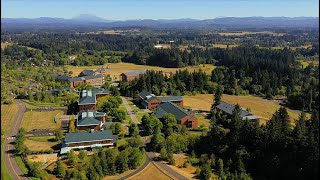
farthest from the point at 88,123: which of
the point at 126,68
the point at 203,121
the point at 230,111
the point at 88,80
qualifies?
the point at 126,68

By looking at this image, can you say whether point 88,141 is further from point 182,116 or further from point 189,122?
point 189,122

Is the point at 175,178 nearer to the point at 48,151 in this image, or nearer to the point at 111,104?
the point at 48,151

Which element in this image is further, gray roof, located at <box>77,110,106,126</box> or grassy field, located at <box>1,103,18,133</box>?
grassy field, located at <box>1,103,18,133</box>

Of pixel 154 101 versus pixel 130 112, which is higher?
pixel 154 101

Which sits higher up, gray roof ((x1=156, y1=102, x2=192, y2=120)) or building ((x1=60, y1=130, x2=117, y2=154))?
gray roof ((x1=156, y1=102, x2=192, y2=120))

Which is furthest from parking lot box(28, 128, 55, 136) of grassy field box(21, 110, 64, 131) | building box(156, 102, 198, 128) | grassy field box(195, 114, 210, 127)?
grassy field box(195, 114, 210, 127)

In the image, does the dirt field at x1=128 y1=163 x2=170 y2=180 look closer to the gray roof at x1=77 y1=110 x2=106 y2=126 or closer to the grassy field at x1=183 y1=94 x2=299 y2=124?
the gray roof at x1=77 y1=110 x2=106 y2=126

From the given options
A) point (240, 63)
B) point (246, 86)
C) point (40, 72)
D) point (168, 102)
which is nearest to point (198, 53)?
point (240, 63)
